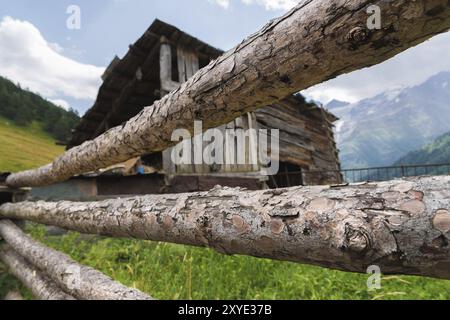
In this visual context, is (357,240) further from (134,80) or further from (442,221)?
(134,80)

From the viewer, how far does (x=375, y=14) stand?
2.25 ft

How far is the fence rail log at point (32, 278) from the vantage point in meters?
2.52

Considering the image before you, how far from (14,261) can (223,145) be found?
4643 millimetres

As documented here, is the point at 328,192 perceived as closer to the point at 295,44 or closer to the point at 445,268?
the point at 445,268

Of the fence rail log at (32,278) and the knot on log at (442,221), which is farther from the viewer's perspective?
the fence rail log at (32,278)

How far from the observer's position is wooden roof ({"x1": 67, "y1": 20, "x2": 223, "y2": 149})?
22.6ft

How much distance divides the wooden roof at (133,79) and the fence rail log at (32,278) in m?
4.10

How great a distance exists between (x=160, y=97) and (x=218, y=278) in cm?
502

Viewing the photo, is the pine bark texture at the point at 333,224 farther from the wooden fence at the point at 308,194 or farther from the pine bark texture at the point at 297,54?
the pine bark texture at the point at 297,54

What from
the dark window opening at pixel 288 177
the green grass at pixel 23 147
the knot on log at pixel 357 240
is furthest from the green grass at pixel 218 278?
the green grass at pixel 23 147

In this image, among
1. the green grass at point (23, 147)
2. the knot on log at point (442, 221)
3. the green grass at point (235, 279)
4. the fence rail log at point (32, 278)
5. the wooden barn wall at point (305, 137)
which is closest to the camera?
the knot on log at point (442, 221)

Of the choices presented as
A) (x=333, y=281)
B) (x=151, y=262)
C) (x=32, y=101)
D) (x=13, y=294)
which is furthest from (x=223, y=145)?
(x=32, y=101)
